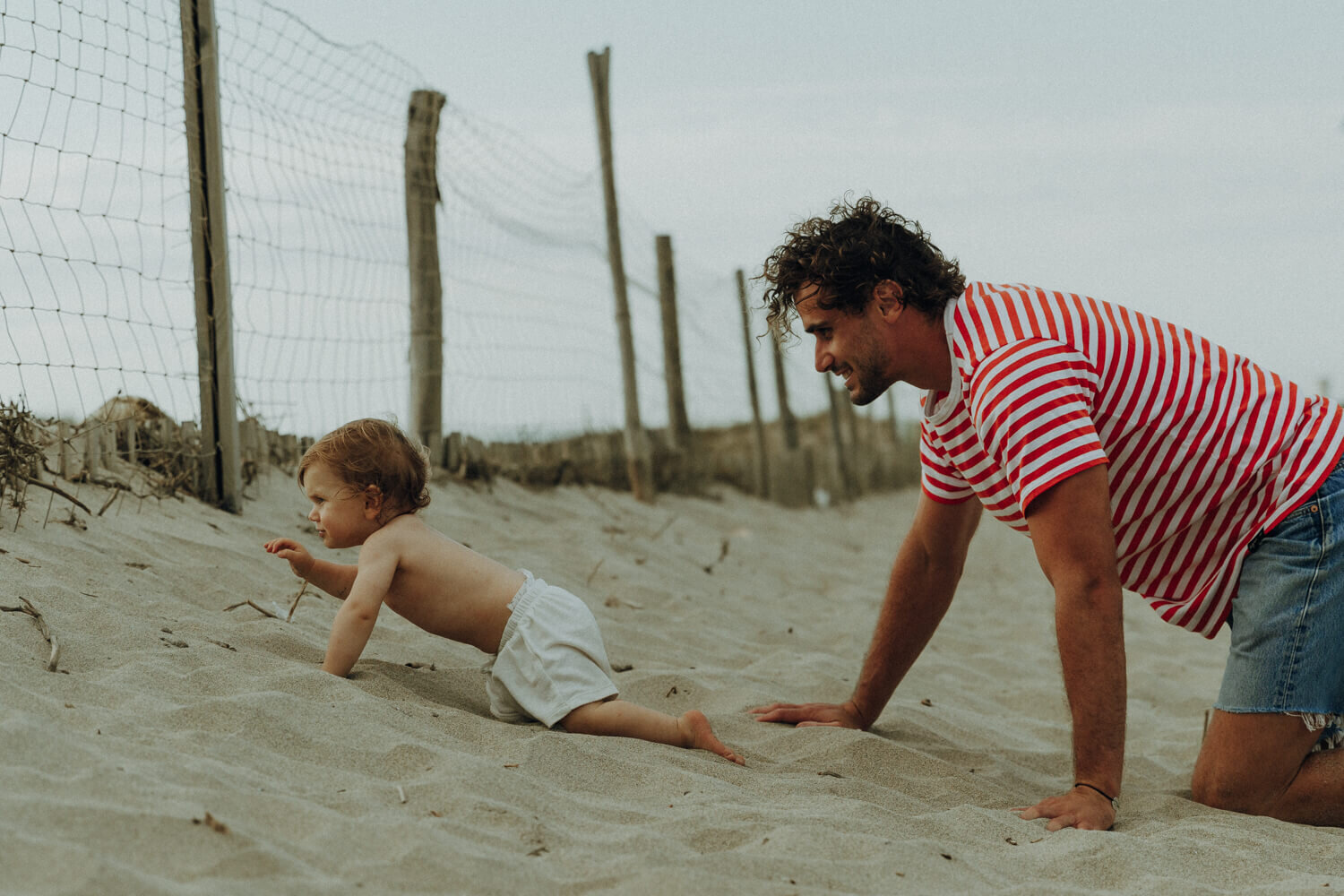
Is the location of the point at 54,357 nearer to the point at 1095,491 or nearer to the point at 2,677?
the point at 2,677

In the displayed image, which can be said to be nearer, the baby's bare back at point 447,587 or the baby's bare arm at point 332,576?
the baby's bare back at point 447,587

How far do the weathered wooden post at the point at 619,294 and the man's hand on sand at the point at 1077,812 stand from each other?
16.5 feet

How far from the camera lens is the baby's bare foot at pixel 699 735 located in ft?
8.35

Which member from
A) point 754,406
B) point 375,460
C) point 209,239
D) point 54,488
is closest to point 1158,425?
point 375,460

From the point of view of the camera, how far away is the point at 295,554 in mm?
2744

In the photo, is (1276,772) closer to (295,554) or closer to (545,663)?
(545,663)

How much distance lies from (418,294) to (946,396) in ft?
10.6

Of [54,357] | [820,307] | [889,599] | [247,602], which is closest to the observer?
[820,307]

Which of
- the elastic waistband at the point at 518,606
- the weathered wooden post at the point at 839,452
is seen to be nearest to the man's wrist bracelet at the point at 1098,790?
the elastic waistband at the point at 518,606

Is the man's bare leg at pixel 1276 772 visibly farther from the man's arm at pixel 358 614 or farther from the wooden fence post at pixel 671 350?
the wooden fence post at pixel 671 350

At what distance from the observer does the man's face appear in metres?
2.65

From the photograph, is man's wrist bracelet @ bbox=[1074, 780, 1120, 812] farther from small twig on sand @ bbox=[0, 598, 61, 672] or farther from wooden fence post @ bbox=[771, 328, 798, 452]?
wooden fence post @ bbox=[771, 328, 798, 452]

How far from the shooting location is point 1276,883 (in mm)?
2002

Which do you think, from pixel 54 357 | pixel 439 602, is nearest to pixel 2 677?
pixel 439 602
